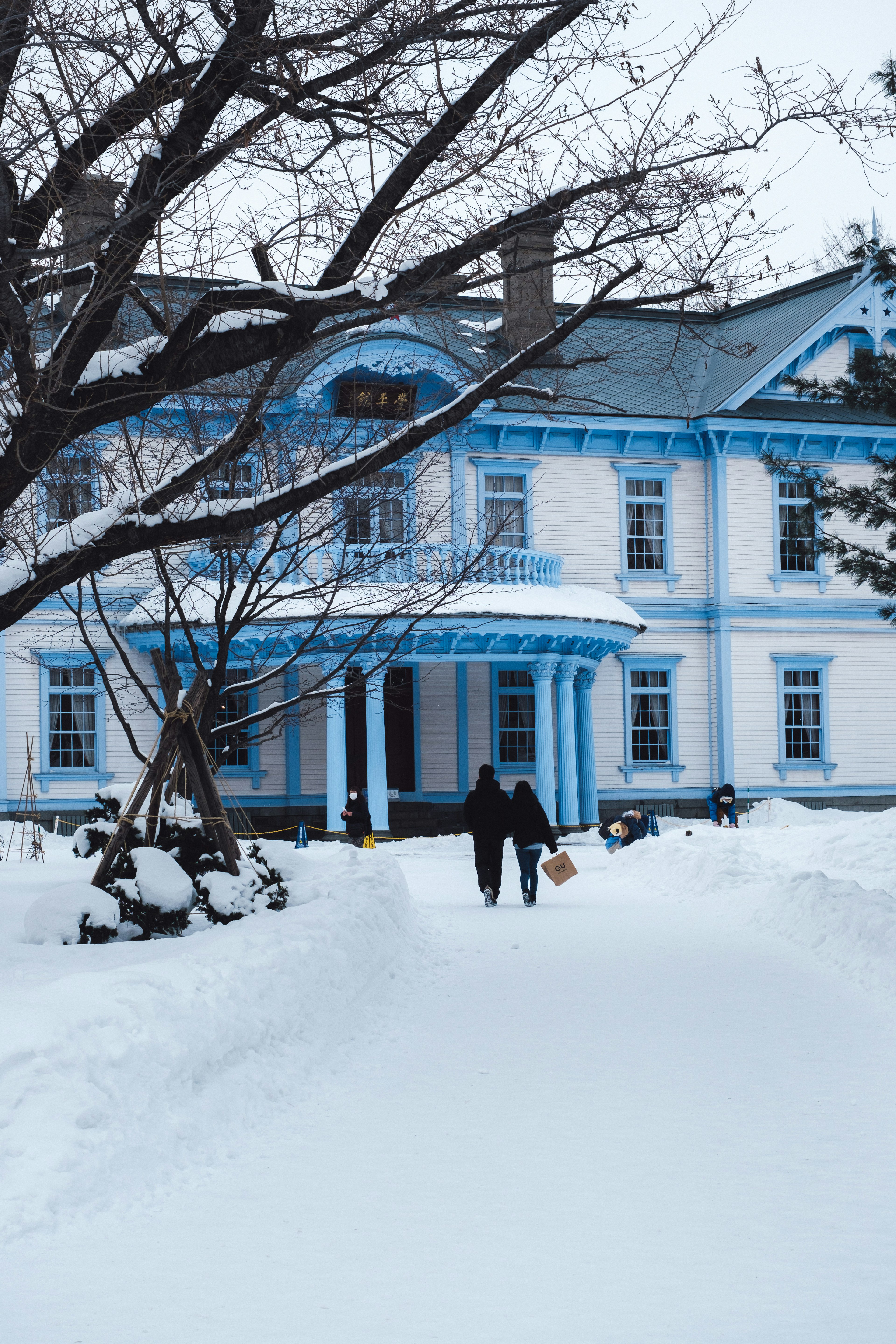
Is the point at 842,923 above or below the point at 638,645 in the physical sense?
below

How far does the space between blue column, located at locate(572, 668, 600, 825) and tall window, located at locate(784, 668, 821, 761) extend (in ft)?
15.0

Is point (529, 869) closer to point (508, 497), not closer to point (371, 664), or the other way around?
point (371, 664)

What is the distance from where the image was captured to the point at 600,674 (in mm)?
27609

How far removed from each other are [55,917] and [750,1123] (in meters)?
4.98

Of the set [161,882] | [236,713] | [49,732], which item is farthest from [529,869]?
[49,732]

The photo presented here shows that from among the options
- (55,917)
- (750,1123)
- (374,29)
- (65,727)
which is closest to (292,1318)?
(750,1123)

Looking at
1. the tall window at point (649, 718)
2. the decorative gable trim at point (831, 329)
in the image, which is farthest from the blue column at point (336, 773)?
the decorative gable trim at point (831, 329)

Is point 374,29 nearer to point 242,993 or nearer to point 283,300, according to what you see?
point 283,300

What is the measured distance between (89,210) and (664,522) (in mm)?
21704

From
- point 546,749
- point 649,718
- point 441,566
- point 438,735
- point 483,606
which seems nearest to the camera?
point 441,566

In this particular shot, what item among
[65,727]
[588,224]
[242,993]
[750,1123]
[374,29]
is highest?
[374,29]

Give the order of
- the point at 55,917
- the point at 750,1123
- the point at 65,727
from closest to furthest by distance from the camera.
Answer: the point at 750,1123
the point at 55,917
the point at 65,727

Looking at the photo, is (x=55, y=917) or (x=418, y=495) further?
(x=418, y=495)

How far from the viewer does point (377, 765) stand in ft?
78.3
